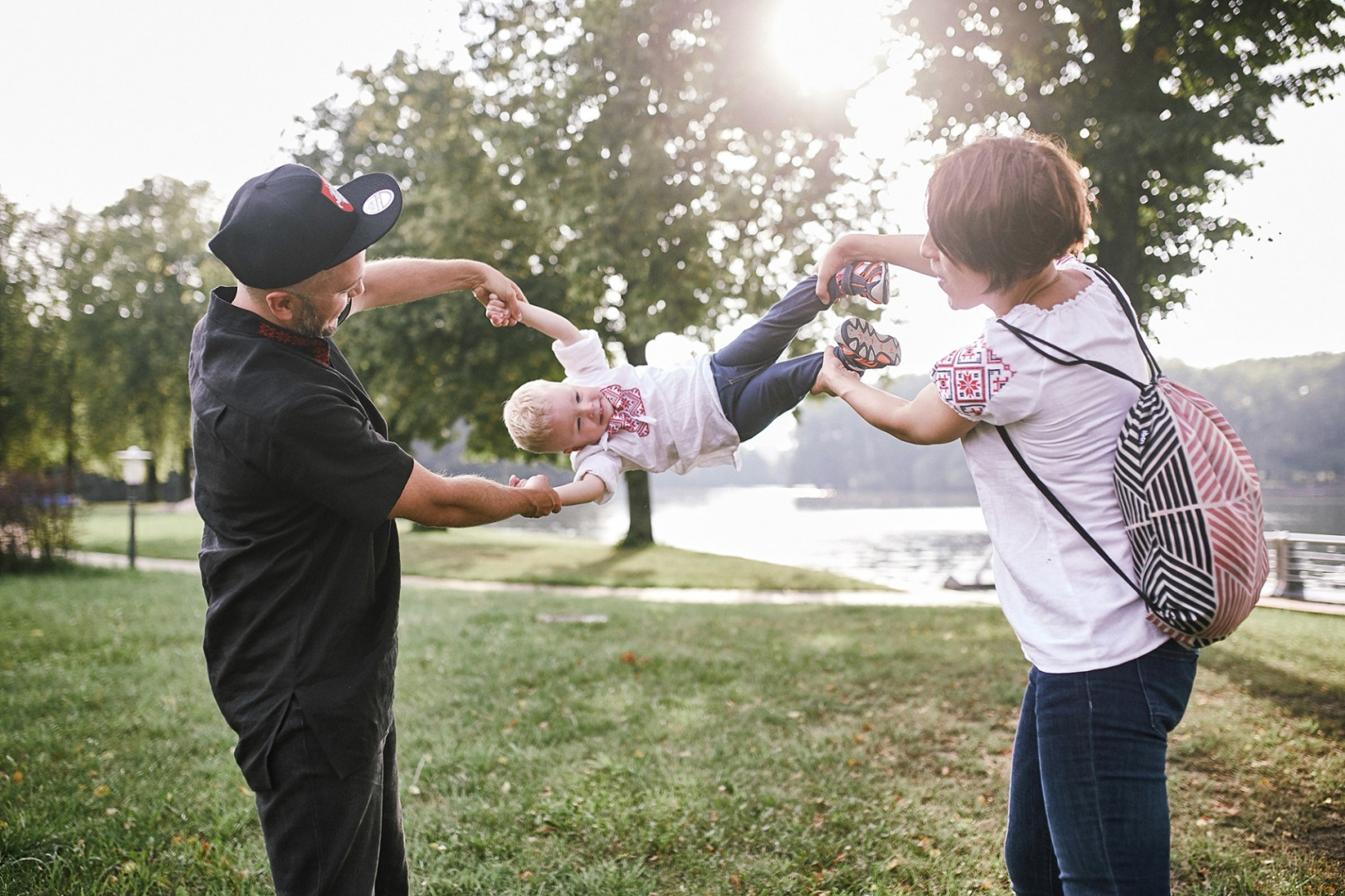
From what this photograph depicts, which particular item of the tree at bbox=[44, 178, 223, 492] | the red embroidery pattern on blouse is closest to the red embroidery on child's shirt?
the red embroidery pattern on blouse

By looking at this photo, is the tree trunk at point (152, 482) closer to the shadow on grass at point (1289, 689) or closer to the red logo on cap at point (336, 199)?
the shadow on grass at point (1289, 689)

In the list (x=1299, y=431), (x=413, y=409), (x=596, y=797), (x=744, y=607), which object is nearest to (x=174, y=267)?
(x=413, y=409)

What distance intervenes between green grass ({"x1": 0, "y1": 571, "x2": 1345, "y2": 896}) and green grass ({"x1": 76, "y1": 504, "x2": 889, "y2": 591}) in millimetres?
8042

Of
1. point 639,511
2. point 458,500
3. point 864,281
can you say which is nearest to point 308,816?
point 458,500

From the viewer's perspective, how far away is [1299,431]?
47.7 metres

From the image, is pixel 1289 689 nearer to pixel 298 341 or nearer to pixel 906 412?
pixel 906 412

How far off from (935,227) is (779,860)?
132 inches

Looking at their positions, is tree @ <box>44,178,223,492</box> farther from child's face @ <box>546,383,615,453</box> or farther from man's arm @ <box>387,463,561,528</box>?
man's arm @ <box>387,463,561,528</box>

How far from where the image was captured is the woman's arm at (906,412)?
2.03m

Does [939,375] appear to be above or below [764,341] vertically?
below

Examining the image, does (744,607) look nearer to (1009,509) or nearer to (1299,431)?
(1009,509)

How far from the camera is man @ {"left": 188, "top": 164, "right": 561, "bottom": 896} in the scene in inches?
80.8

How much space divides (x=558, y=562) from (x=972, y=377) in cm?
1964

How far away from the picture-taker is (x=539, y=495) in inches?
99.7
